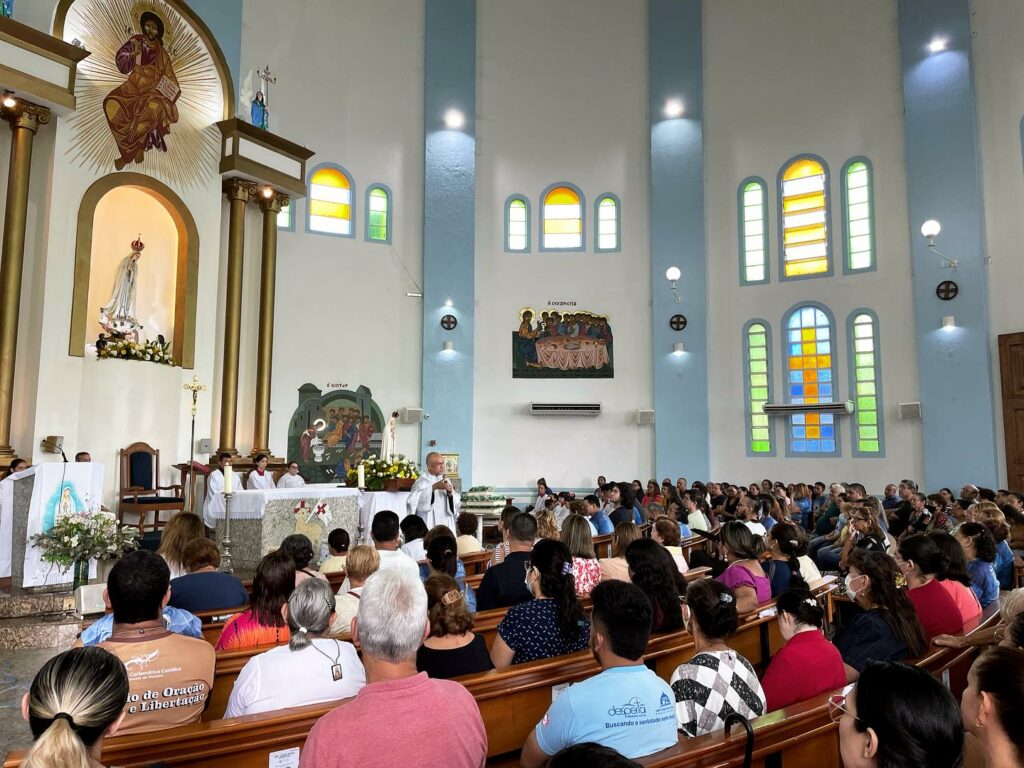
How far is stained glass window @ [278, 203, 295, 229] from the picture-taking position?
1504cm

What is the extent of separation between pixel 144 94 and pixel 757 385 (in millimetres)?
12069

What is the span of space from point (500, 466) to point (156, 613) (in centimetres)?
1363

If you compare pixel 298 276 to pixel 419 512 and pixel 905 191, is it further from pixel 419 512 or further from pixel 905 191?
pixel 905 191

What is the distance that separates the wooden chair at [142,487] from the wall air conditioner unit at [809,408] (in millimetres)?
10866

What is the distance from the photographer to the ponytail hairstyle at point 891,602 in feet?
10.6

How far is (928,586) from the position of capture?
155 inches

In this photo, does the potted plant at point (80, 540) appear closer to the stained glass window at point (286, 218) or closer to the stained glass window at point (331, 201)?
the stained glass window at point (286, 218)

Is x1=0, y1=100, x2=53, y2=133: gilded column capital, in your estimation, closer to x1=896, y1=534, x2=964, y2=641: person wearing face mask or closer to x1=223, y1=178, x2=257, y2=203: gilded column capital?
x1=223, y1=178, x2=257, y2=203: gilded column capital

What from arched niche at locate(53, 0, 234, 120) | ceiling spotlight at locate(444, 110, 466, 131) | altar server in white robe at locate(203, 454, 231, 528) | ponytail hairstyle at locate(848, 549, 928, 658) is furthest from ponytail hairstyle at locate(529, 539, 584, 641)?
ceiling spotlight at locate(444, 110, 466, 131)

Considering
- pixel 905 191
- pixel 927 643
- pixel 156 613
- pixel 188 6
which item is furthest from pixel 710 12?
pixel 156 613

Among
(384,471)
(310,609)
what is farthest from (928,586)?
(384,471)

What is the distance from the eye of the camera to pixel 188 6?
12430 mm

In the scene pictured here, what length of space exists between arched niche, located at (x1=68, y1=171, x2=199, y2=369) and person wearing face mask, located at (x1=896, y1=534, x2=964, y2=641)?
33.5 ft

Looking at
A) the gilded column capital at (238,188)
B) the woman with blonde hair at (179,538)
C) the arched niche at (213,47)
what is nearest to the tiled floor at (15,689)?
the woman with blonde hair at (179,538)
